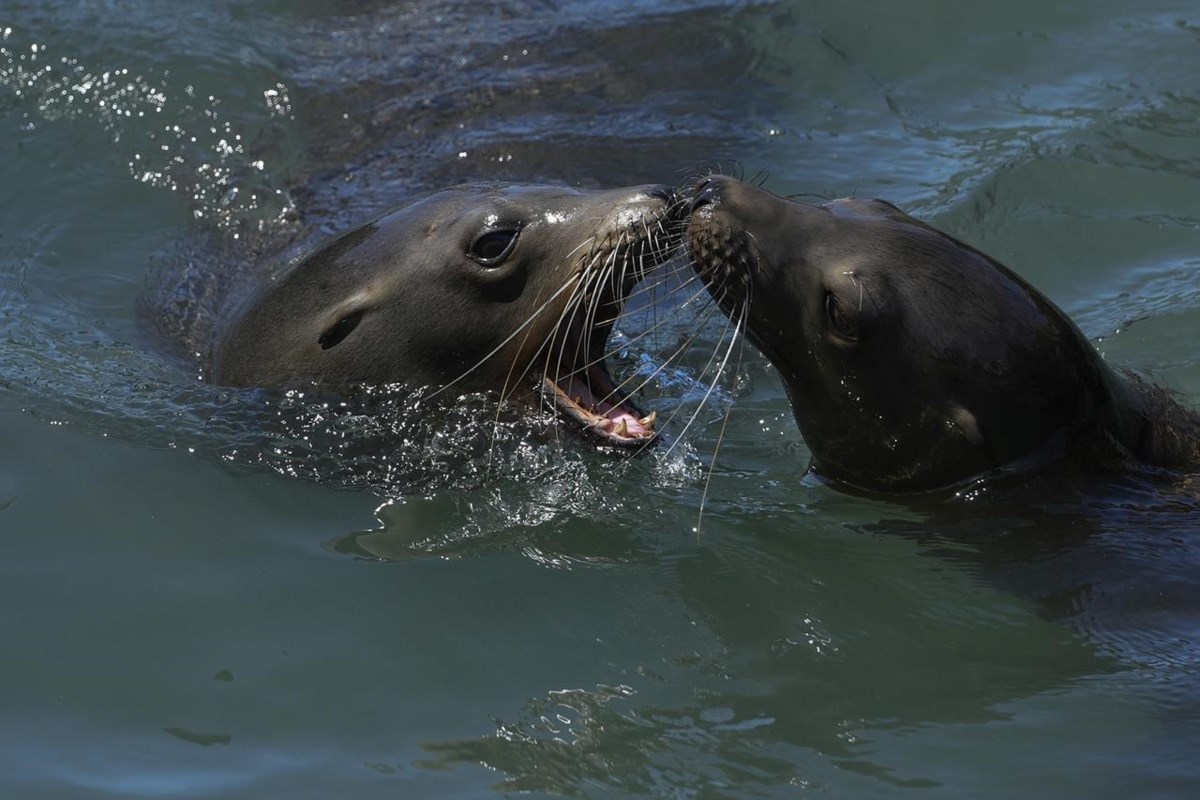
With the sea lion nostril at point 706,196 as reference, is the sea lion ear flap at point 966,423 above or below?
below

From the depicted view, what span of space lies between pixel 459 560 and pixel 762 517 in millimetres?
1069

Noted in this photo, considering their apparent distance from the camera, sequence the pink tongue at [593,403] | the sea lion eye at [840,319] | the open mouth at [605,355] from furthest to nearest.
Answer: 1. the pink tongue at [593,403]
2. the open mouth at [605,355]
3. the sea lion eye at [840,319]

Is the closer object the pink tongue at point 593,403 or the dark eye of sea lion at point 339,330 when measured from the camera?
the pink tongue at point 593,403

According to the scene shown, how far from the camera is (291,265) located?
650 cm

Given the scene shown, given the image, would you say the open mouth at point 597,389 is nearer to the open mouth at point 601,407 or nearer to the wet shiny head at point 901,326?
the open mouth at point 601,407

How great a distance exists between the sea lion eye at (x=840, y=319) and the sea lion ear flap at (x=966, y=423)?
15.6 inches

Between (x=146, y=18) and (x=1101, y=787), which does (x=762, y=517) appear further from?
(x=146, y=18)

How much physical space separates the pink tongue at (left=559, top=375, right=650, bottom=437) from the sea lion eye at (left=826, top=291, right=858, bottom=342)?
80 cm

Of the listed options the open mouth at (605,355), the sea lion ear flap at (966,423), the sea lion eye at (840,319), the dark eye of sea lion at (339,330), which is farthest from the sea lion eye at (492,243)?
the sea lion ear flap at (966,423)

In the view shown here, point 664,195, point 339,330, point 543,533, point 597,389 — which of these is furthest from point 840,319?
point 339,330

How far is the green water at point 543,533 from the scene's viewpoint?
446 cm

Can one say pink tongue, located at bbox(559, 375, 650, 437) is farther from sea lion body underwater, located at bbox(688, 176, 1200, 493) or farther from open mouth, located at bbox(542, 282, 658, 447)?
sea lion body underwater, located at bbox(688, 176, 1200, 493)

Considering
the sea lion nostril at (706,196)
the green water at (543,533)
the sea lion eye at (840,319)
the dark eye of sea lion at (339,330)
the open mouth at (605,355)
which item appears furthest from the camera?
the dark eye of sea lion at (339,330)

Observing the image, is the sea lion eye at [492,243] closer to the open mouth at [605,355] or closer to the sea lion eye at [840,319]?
the open mouth at [605,355]
